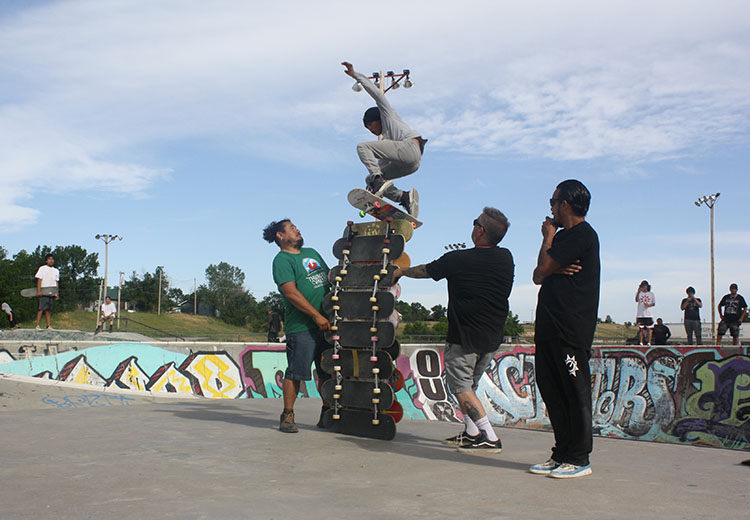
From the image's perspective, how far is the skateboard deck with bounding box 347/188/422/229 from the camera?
22.7 feet

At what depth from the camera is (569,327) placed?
432 centimetres

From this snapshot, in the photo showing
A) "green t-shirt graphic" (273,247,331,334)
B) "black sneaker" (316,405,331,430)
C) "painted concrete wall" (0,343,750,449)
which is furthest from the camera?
"painted concrete wall" (0,343,750,449)

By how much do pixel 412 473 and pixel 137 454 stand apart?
2112 mm

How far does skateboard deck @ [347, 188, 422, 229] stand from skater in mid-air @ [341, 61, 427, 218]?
0.15 meters

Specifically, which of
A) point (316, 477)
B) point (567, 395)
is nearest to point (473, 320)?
point (567, 395)

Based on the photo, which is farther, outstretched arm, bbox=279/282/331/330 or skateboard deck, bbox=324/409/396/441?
outstretched arm, bbox=279/282/331/330

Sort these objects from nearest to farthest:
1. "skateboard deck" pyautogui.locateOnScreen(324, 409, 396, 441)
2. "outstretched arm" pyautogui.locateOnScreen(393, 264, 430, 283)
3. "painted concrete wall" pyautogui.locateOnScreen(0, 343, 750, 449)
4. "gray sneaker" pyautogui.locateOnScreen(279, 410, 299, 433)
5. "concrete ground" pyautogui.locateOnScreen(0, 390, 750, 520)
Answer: "concrete ground" pyautogui.locateOnScreen(0, 390, 750, 520) → "outstretched arm" pyautogui.locateOnScreen(393, 264, 430, 283) → "skateboard deck" pyautogui.locateOnScreen(324, 409, 396, 441) → "gray sneaker" pyautogui.locateOnScreen(279, 410, 299, 433) → "painted concrete wall" pyautogui.locateOnScreen(0, 343, 750, 449)

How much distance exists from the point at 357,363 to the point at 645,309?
13096 millimetres

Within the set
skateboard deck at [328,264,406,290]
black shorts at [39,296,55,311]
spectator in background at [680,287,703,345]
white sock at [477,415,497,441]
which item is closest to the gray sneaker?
skateboard deck at [328,264,406,290]

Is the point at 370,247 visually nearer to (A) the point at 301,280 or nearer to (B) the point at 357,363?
(A) the point at 301,280

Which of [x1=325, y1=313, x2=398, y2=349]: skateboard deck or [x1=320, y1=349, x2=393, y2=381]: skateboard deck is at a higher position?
[x1=325, y1=313, x2=398, y2=349]: skateboard deck

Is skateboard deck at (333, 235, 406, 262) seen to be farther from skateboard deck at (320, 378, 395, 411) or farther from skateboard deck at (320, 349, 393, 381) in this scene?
skateboard deck at (320, 378, 395, 411)

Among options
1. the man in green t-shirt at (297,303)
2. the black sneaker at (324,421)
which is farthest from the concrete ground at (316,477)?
the man in green t-shirt at (297,303)

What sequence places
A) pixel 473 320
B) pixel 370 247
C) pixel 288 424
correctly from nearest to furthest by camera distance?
pixel 473 320 → pixel 288 424 → pixel 370 247
